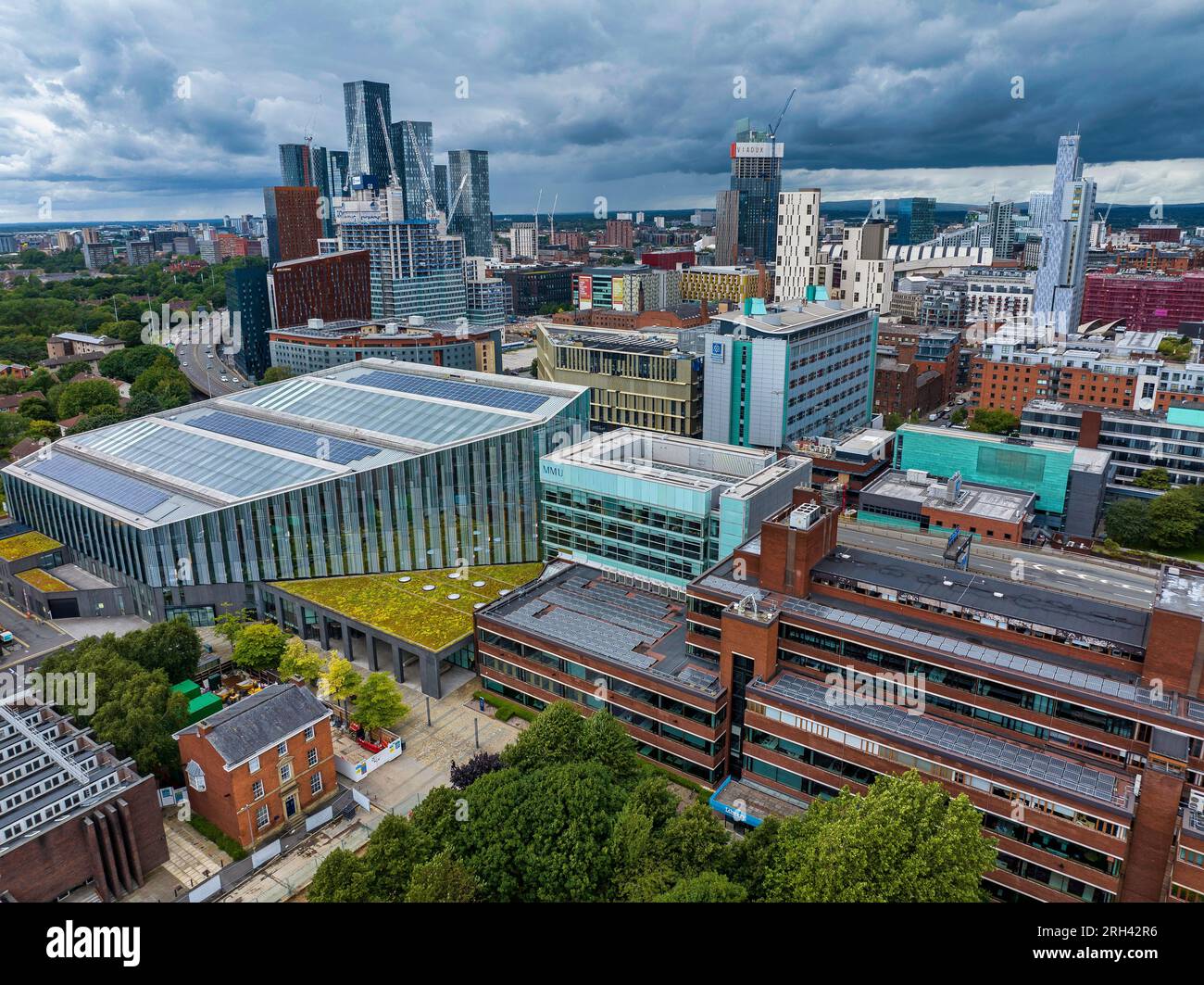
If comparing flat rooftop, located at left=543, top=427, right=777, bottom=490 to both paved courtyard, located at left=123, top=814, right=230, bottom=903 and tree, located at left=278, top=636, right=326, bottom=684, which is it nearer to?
tree, located at left=278, top=636, right=326, bottom=684

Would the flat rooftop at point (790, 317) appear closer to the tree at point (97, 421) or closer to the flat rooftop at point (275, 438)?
the flat rooftop at point (275, 438)

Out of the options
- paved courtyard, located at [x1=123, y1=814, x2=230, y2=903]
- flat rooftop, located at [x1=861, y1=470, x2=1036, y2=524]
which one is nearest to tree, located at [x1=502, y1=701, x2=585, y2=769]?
paved courtyard, located at [x1=123, y1=814, x2=230, y2=903]

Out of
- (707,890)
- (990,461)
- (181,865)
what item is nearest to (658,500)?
(707,890)

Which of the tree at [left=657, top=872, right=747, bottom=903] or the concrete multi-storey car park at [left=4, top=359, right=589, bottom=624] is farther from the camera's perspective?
the concrete multi-storey car park at [left=4, top=359, right=589, bottom=624]

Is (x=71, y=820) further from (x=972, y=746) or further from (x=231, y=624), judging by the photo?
(x=972, y=746)

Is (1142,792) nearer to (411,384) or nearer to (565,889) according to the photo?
(565,889)
